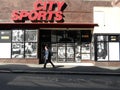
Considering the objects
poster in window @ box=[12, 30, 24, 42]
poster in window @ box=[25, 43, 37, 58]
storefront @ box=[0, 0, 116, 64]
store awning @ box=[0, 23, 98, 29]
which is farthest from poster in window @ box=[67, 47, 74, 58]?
poster in window @ box=[12, 30, 24, 42]

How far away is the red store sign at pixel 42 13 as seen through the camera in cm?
3322

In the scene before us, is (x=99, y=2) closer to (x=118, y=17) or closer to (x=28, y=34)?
(x=118, y=17)

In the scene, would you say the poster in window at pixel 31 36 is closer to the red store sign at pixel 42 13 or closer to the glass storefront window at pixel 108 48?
the red store sign at pixel 42 13

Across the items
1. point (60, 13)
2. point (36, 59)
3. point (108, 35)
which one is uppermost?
point (60, 13)

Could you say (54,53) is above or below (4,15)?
below

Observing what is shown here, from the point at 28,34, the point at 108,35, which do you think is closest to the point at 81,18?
the point at 108,35

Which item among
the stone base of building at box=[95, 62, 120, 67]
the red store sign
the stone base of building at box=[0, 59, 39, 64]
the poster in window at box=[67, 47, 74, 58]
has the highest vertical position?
the red store sign

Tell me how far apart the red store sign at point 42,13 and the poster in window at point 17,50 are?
241cm

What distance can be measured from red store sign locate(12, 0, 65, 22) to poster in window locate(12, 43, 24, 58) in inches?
94.8

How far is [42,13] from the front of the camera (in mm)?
33344

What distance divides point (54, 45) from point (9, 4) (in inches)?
241

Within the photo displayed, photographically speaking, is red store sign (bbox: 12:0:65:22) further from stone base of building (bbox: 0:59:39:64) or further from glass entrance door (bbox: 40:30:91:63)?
stone base of building (bbox: 0:59:39:64)

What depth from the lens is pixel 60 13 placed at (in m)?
33.3

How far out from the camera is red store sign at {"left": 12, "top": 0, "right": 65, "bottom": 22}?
109 ft
